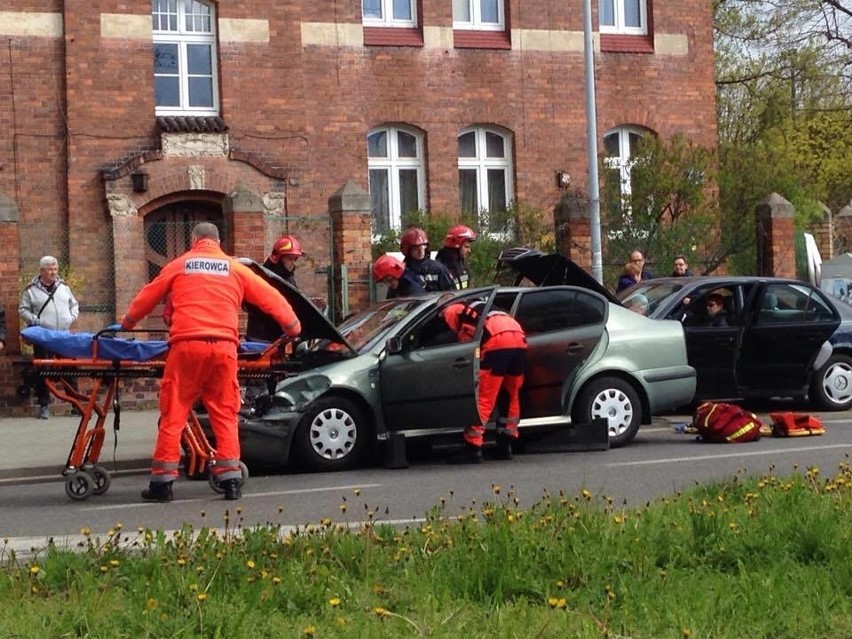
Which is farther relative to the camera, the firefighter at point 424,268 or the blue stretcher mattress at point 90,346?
the firefighter at point 424,268

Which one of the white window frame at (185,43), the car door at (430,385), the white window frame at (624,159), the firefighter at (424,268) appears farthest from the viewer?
the white window frame at (624,159)

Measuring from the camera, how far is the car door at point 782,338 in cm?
1745

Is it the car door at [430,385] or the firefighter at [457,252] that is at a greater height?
the firefighter at [457,252]

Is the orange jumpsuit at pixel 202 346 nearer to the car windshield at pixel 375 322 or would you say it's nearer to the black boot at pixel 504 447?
the car windshield at pixel 375 322

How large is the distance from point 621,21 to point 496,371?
56.1 ft

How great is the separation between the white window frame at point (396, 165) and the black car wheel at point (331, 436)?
14.1 m

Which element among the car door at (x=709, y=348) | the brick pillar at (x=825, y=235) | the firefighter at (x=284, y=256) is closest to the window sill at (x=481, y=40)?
the brick pillar at (x=825, y=235)

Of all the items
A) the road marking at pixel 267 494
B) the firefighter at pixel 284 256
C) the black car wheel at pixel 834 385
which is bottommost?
the road marking at pixel 267 494

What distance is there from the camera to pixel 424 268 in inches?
635

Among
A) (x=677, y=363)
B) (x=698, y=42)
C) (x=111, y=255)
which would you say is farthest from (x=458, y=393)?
(x=698, y=42)

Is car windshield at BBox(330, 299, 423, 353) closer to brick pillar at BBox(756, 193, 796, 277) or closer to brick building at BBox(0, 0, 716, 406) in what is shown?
brick building at BBox(0, 0, 716, 406)

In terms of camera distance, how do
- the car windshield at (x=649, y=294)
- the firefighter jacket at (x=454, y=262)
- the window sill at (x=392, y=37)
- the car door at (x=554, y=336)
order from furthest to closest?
1. the window sill at (x=392, y=37)
2. the car windshield at (x=649, y=294)
3. the firefighter jacket at (x=454, y=262)
4. the car door at (x=554, y=336)

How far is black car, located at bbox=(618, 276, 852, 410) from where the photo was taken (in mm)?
17266

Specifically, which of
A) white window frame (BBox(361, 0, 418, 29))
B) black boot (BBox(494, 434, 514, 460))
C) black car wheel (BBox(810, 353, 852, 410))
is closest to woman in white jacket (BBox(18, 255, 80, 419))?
black boot (BBox(494, 434, 514, 460))
